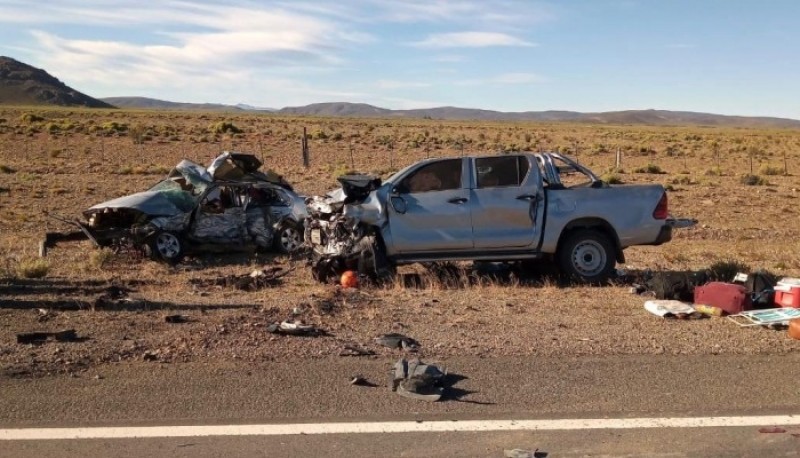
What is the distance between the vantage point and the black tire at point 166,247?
12844 millimetres

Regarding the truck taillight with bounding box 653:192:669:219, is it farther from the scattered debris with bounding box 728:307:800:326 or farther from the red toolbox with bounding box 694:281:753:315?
the scattered debris with bounding box 728:307:800:326

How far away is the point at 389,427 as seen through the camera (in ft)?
16.1

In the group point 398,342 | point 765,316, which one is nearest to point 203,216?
point 398,342

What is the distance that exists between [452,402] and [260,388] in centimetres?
135

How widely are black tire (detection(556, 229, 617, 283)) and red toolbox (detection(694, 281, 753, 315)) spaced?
1999 millimetres

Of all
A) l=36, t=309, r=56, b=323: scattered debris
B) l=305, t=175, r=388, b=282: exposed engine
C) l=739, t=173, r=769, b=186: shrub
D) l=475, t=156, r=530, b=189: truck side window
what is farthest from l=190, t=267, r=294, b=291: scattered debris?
l=739, t=173, r=769, b=186: shrub

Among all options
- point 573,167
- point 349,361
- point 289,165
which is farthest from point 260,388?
point 289,165

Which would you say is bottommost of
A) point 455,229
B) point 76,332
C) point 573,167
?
point 76,332

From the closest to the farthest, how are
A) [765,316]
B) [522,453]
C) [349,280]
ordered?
[522,453], [765,316], [349,280]

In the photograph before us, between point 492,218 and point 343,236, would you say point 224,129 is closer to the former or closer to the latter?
point 343,236

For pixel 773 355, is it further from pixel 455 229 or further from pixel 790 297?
pixel 455 229

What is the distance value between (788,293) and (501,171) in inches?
146

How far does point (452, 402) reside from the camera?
5.37m

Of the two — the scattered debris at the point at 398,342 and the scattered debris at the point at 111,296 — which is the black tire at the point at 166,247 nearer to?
the scattered debris at the point at 111,296
